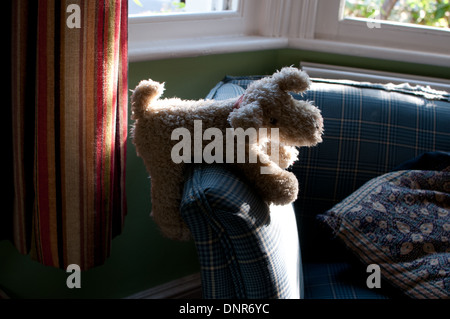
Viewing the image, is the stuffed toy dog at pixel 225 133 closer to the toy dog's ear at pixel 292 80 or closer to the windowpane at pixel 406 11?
the toy dog's ear at pixel 292 80

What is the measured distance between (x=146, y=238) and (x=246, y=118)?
2.85ft

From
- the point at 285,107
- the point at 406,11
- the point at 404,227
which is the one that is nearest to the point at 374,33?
the point at 406,11

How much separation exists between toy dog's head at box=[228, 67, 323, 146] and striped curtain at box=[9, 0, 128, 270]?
0.96 feet

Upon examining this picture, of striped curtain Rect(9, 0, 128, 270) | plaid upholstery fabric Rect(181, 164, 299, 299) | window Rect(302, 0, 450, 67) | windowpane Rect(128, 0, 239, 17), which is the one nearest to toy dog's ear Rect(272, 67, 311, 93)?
plaid upholstery fabric Rect(181, 164, 299, 299)

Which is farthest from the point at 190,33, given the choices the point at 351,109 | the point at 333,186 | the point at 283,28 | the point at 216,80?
the point at 333,186

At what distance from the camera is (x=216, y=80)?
152cm

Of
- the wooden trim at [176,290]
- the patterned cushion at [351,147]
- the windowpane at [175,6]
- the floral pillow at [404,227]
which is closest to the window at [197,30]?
the windowpane at [175,6]

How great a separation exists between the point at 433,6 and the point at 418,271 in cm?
116

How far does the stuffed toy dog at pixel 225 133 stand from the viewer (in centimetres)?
88

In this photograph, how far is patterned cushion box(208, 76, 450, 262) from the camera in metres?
1.33

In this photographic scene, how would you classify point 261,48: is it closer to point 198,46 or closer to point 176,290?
point 198,46

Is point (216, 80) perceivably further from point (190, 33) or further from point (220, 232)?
point (220, 232)

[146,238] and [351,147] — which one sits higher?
[351,147]

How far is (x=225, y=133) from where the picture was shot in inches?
35.3
